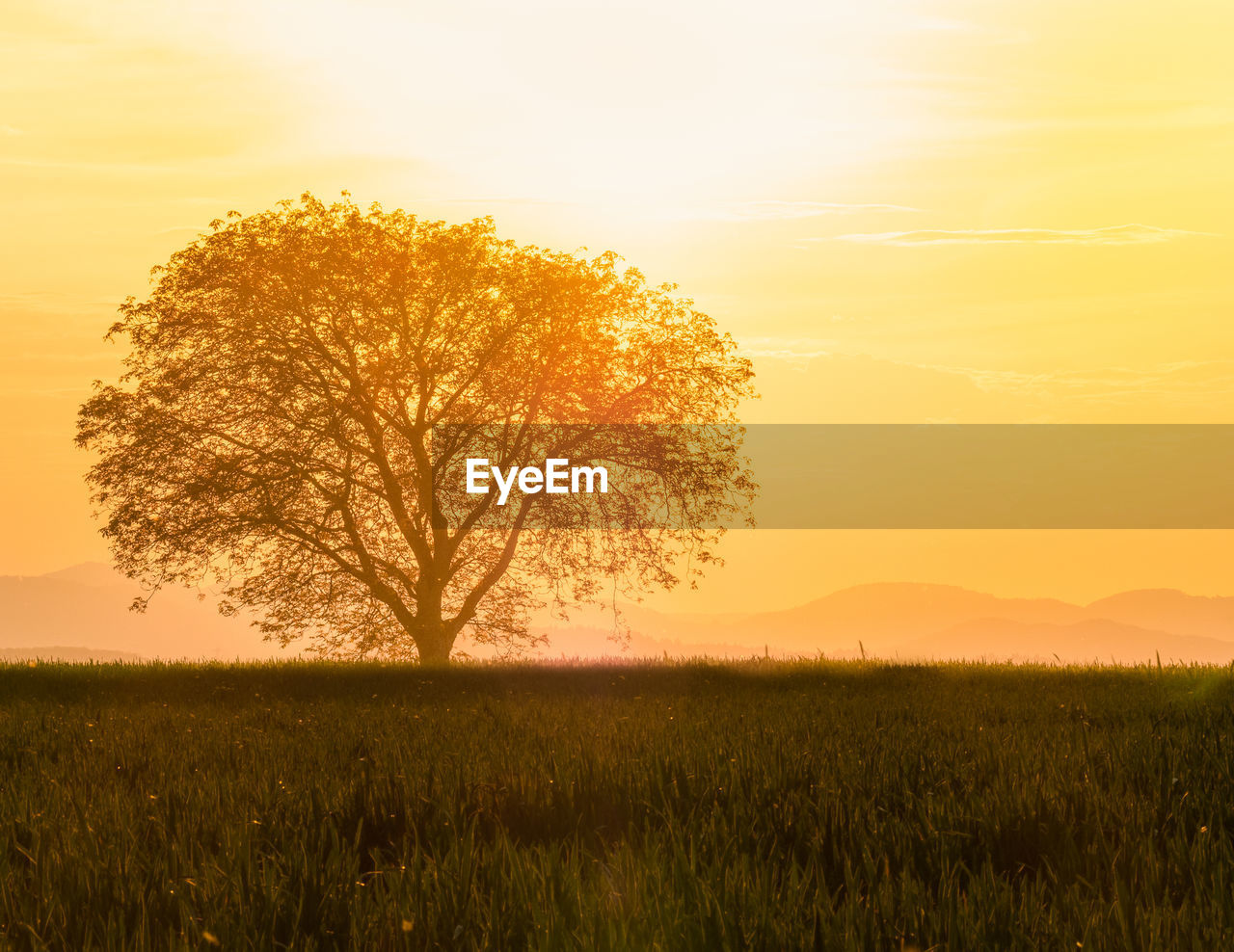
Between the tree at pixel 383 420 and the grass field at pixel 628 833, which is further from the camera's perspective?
the tree at pixel 383 420

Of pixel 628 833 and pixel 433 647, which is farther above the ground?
pixel 628 833

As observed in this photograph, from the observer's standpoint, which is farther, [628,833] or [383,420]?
[383,420]

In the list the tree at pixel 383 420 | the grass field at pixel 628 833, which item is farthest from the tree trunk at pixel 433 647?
the grass field at pixel 628 833

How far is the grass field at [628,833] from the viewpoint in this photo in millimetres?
3613

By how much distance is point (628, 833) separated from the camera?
5.14 m

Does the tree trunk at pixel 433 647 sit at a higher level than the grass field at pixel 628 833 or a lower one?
lower

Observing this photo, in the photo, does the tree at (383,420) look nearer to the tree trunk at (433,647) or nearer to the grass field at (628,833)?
the tree trunk at (433,647)

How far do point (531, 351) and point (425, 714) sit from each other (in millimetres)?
15465

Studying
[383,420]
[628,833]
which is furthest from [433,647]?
[628,833]

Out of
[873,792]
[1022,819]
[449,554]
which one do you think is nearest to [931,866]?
[1022,819]

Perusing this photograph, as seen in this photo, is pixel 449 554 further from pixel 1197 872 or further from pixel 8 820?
pixel 1197 872

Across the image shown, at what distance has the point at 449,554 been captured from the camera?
2625cm

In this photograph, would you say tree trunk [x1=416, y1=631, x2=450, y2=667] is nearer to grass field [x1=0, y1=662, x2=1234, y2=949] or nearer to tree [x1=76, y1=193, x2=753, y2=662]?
tree [x1=76, y1=193, x2=753, y2=662]

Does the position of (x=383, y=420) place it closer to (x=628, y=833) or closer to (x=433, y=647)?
(x=433, y=647)
